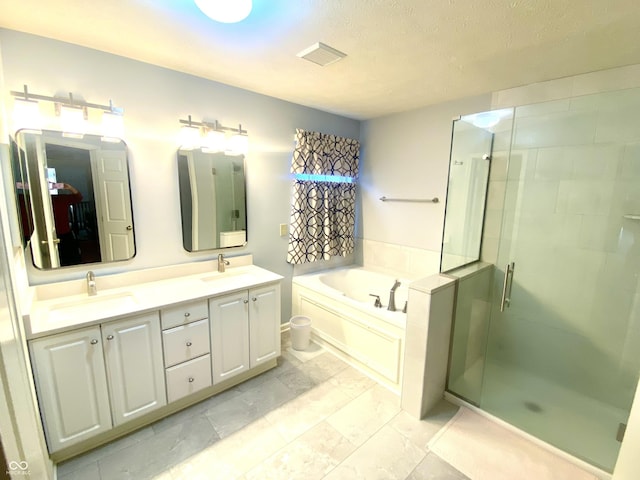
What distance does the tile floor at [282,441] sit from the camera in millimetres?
1551

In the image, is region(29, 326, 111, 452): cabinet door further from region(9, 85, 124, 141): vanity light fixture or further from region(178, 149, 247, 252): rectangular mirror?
region(9, 85, 124, 141): vanity light fixture

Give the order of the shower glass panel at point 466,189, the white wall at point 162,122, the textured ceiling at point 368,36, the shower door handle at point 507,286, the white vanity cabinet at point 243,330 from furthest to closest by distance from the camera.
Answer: the shower glass panel at point 466,189 → the shower door handle at point 507,286 → the white vanity cabinet at point 243,330 → the white wall at point 162,122 → the textured ceiling at point 368,36

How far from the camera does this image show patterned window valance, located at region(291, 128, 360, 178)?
A: 2822mm

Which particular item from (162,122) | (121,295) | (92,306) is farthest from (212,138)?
(92,306)

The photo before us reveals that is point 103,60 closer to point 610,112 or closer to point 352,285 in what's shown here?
point 352,285

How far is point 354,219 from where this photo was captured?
3.56 m

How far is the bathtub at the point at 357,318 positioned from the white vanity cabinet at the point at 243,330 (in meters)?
0.55

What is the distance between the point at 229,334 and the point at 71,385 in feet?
2.88

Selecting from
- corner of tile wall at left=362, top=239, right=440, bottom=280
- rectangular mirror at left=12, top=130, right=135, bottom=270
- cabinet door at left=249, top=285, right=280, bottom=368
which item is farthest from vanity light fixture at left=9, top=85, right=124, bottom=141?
corner of tile wall at left=362, top=239, right=440, bottom=280

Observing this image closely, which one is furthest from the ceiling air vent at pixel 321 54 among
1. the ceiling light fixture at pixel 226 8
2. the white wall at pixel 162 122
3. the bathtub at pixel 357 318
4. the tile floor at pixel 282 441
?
the tile floor at pixel 282 441

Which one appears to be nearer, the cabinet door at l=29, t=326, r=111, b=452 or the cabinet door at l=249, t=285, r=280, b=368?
the cabinet door at l=29, t=326, r=111, b=452

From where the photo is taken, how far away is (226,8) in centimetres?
121

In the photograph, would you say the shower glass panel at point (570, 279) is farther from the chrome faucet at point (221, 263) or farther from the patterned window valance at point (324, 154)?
the chrome faucet at point (221, 263)

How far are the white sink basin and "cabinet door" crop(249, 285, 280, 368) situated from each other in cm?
79
